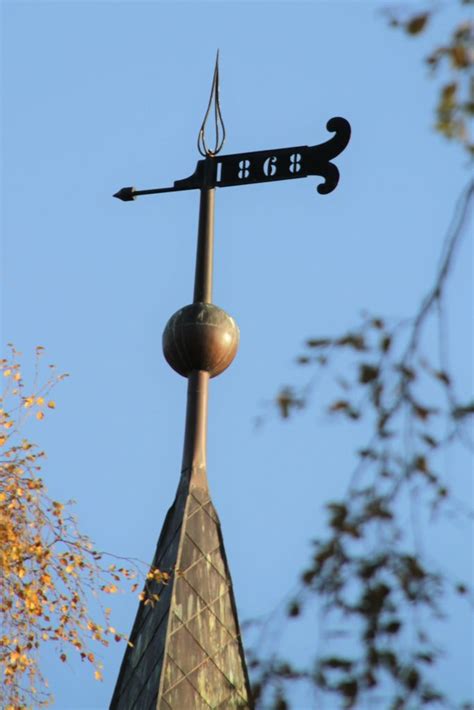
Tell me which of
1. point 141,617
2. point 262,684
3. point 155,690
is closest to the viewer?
point 262,684

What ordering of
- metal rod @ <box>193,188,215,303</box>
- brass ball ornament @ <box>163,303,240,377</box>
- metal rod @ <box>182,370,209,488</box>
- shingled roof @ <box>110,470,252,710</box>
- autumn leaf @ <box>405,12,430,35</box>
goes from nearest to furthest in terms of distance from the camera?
autumn leaf @ <box>405,12,430,35</box>
shingled roof @ <box>110,470,252,710</box>
metal rod @ <box>182,370,209,488</box>
brass ball ornament @ <box>163,303,240,377</box>
metal rod @ <box>193,188,215,303</box>

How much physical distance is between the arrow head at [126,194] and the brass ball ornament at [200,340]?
1.54 metres

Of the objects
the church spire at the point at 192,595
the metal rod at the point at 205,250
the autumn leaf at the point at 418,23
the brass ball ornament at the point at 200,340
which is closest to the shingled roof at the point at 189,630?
the church spire at the point at 192,595

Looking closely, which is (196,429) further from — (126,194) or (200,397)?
(126,194)

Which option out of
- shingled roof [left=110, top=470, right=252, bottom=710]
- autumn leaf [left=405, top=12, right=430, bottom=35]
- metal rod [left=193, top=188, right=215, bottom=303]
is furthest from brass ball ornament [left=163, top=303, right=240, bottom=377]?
autumn leaf [left=405, top=12, right=430, bottom=35]

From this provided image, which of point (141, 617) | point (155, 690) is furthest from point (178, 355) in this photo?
point (155, 690)

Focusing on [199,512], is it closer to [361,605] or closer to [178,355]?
[178,355]

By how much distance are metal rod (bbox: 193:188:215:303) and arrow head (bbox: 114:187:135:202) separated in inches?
27.1

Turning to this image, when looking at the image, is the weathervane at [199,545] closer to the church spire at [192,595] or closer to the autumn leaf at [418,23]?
the church spire at [192,595]

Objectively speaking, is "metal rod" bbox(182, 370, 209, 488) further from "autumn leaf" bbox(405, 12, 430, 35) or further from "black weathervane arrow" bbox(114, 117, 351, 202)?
"autumn leaf" bbox(405, 12, 430, 35)

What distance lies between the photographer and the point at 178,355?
9953 millimetres

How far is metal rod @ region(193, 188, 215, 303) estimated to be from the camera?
10352 mm

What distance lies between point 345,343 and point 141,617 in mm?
4884

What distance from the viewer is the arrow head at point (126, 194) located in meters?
11.3
